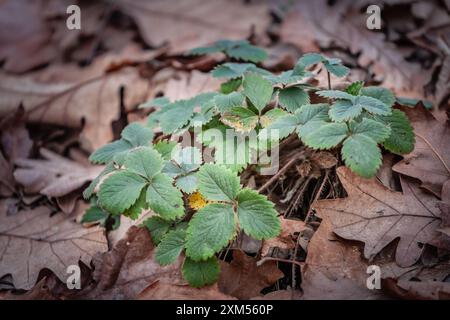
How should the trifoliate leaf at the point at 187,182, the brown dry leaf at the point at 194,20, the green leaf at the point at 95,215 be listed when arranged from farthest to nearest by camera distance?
the brown dry leaf at the point at 194,20
the green leaf at the point at 95,215
the trifoliate leaf at the point at 187,182

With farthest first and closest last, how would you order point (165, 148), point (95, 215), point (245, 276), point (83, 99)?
point (83, 99), point (95, 215), point (165, 148), point (245, 276)

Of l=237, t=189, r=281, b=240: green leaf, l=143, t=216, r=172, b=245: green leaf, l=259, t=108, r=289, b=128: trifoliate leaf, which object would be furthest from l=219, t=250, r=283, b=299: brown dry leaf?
l=259, t=108, r=289, b=128: trifoliate leaf

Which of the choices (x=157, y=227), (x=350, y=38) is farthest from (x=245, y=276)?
(x=350, y=38)

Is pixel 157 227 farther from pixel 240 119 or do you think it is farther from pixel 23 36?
pixel 23 36

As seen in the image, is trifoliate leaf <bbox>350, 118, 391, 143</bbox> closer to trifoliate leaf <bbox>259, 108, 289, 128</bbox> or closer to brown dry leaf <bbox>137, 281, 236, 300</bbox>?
trifoliate leaf <bbox>259, 108, 289, 128</bbox>

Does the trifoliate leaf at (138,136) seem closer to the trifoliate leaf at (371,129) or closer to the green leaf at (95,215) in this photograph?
the green leaf at (95,215)

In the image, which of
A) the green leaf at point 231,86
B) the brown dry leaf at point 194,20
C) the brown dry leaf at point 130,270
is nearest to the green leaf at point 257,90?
the green leaf at point 231,86
